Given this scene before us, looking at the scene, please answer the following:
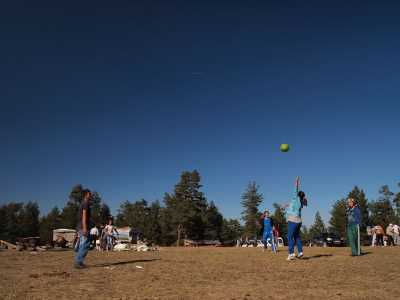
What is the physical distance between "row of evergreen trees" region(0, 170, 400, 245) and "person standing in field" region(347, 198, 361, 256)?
269ft

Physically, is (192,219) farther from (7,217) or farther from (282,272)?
(282,272)

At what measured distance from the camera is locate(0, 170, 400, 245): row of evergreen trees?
327 feet

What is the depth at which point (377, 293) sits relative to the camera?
252 inches

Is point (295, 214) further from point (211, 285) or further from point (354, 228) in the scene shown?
point (211, 285)

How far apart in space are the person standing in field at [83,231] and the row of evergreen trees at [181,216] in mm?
85796

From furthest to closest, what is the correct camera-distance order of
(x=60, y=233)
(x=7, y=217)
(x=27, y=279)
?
(x=7, y=217)
(x=60, y=233)
(x=27, y=279)

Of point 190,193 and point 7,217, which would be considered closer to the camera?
point 190,193

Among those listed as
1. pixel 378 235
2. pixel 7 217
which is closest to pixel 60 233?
pixel 378 235

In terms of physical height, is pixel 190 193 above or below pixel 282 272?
above

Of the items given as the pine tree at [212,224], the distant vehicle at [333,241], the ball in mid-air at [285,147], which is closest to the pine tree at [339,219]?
the pine tree at [212,224]

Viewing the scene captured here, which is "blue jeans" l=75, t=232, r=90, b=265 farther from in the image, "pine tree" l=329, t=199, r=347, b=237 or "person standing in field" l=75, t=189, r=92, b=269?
"pine tree" l=329, t=199, r=347, b=237

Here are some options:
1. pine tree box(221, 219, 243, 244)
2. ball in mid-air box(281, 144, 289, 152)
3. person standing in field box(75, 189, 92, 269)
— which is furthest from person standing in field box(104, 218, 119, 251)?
pine tree box(221, 219, 243, 244)

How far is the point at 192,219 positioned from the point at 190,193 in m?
7.26

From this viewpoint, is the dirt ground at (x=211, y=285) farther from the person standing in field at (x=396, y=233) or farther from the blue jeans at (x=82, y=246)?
the person standing in field at (x=396, y=233)
